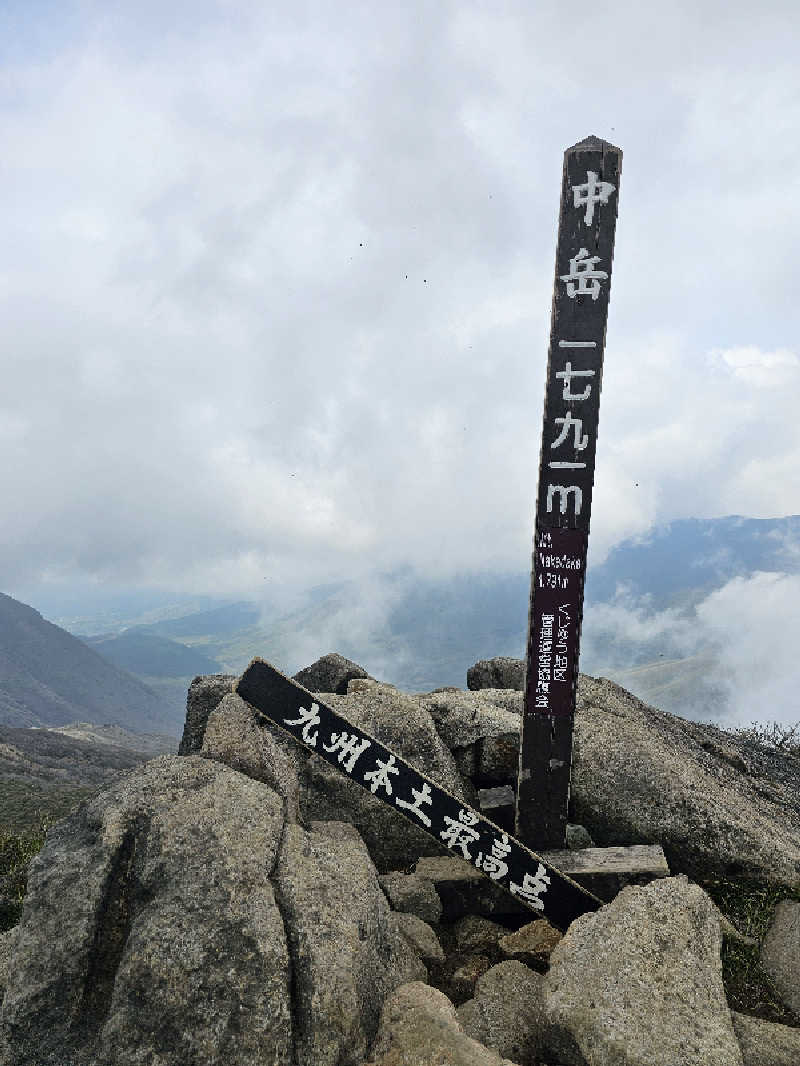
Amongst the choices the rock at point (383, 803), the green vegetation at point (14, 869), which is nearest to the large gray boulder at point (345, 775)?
the rock at point (383, 803)

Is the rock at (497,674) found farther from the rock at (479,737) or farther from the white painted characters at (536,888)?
the white painted characters at (536,888)

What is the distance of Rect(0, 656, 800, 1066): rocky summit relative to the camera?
555 centimetres

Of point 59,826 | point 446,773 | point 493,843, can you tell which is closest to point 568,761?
point 493,843

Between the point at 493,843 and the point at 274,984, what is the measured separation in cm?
345

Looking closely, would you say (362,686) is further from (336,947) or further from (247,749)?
(336,947)

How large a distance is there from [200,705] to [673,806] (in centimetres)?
826

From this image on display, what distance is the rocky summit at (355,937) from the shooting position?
18.2 feet

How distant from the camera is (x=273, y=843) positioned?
274 inches

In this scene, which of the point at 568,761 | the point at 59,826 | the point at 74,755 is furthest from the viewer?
the point at 74,755

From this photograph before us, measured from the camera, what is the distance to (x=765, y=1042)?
20.6ft

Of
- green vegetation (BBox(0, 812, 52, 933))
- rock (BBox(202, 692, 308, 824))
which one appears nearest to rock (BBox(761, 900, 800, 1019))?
rock (BBox(202, 692, 308, 824))

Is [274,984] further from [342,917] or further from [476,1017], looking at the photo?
[476,1017]

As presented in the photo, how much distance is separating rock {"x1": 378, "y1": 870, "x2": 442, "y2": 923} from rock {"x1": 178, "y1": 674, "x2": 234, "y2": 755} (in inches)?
186

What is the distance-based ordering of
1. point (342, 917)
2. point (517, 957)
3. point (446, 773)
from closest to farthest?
point (342, 917)
point (517, 957)
point (446, 773)
